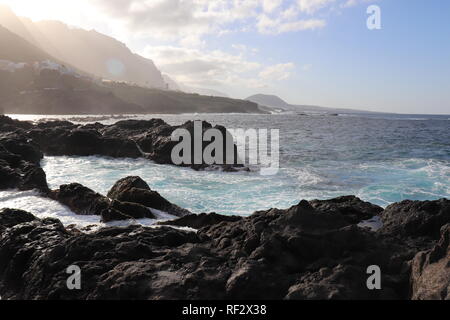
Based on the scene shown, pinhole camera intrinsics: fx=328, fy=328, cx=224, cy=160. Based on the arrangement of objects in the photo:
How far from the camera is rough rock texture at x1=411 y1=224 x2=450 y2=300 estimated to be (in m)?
4.54

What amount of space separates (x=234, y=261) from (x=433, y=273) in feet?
10.5

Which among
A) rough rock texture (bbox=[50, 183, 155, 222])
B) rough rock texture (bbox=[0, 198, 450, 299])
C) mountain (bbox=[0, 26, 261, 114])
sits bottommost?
rough rock texture (bbox=[50, 183, 155, 222])

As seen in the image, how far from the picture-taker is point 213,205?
15.0m

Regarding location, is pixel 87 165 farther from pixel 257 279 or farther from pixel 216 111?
pixel 216 111

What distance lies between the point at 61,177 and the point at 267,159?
16.6 meters

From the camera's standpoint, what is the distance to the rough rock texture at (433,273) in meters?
4.54

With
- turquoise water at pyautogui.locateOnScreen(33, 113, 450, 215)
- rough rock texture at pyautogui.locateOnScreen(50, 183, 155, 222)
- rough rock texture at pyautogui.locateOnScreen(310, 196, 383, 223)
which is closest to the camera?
rough rock texture at pyautogui.locateOnScreen(310, 196, 383, 223)

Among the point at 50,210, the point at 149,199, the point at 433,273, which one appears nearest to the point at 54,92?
the point at 50,210

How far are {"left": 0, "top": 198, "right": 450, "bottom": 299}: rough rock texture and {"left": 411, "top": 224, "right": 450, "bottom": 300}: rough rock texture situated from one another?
1cm

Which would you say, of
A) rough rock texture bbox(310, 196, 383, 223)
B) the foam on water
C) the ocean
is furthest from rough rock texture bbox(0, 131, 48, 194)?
rough rock texture bbox(310, 196, 383, 223)

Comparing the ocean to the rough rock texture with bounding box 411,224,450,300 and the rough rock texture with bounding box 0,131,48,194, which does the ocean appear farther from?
the rough rock texture with bounding box 411,224,450,300

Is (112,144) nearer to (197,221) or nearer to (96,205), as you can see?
(96,205)

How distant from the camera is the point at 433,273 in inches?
189
